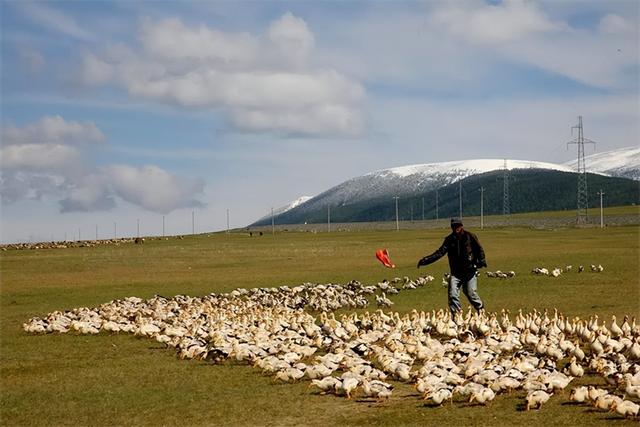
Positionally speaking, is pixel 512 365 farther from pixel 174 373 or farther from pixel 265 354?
pixel 174 373

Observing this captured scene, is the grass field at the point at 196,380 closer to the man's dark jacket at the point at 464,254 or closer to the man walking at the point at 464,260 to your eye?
the man walking at the point at 464,260

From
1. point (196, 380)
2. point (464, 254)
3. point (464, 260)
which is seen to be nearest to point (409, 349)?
point (196, 380)

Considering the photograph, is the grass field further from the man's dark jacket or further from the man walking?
the man's dark jacket

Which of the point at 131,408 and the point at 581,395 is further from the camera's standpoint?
the point at 131,408

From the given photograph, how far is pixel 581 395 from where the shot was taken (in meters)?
13.9

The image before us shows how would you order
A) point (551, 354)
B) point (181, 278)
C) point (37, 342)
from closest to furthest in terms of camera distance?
point (551, 354)
point (37, 342)
point (181, 278)

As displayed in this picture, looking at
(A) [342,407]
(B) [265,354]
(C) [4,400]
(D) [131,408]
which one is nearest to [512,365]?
(A) [342,407]

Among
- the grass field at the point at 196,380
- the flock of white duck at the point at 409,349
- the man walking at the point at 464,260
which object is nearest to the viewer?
the grass field at the point at 196,380

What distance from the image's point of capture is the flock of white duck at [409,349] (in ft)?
47.9

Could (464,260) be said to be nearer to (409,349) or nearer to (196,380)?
(409,349)

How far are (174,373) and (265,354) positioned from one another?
2150 mm

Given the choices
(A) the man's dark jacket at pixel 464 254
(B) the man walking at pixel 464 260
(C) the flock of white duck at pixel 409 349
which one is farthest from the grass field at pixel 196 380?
(A) the man's dark jacket at pixel 464 254

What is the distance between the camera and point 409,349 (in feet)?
59.0

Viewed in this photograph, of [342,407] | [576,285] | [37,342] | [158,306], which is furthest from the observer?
[576,285]
